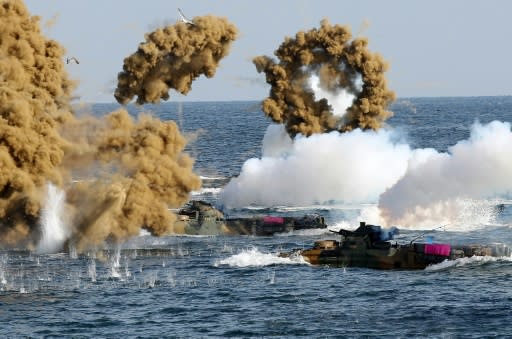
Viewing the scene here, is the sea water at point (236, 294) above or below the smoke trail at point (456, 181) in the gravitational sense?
below

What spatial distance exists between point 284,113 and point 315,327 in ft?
105

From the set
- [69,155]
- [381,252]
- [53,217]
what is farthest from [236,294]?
[381,252]

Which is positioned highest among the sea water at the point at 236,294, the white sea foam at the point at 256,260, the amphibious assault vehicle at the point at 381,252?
the amphibious assault vehicle at the point at 381,252

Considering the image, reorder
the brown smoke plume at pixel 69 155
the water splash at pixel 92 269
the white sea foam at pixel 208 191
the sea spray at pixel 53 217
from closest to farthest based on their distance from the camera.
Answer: the brown smoke plume at pixel 69 155 < the sea spray at pixel 53 217 < the water splash at pixel 92 269 < the white sea foam at pixel 208 191

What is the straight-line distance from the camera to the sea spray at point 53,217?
2419 inches

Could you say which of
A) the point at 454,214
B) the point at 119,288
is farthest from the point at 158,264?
the point at 454,214

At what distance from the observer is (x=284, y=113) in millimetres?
85625

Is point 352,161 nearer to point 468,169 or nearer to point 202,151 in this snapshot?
point 468,169

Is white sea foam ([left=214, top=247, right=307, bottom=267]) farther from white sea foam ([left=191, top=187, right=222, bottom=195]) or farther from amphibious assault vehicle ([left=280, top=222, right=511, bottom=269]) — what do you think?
white sea foam ([left=191, top=187, right=222, bottom=195])

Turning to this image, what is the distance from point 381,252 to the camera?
7400cm

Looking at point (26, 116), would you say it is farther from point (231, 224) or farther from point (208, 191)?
point (208, 191)

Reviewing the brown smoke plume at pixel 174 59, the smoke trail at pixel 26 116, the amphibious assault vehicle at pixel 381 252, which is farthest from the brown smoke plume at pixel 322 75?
the smoke trail at pixel 26 116

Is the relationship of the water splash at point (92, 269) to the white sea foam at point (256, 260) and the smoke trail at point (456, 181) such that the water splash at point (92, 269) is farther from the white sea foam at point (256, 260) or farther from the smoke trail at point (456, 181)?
A: the smoke trail at point (456, 181)

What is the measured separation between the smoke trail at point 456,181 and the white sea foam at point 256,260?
1991 cm
